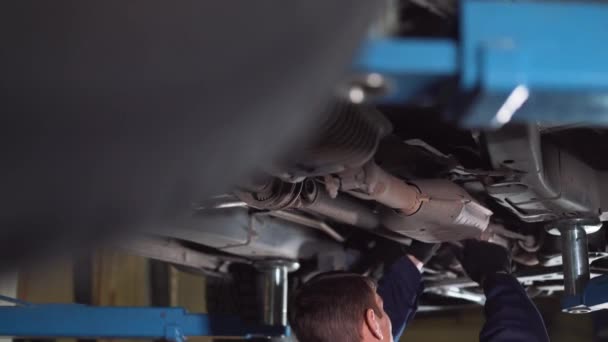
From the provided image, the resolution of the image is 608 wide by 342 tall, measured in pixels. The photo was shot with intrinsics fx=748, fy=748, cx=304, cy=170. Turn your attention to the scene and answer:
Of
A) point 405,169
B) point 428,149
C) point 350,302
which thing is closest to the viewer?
point 428,149

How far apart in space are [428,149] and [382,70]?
689 mm

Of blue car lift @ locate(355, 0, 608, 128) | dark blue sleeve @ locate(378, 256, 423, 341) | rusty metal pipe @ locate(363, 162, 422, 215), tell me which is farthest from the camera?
dark blue sleeve @ locate(378, 256, 423, 341)

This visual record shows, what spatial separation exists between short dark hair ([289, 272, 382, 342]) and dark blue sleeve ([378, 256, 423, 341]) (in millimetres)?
115

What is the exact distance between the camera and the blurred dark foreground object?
1.49ft

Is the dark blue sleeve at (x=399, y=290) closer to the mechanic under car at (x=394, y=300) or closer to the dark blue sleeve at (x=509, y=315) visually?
the mechanic under car at (x=394, y=300)

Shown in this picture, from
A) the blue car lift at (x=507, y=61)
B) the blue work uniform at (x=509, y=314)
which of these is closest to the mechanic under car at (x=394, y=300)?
the blue work uniform at (x=509, y=314)

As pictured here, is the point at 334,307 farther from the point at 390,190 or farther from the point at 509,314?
the point at 390,190

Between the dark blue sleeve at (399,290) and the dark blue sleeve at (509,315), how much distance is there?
25cm

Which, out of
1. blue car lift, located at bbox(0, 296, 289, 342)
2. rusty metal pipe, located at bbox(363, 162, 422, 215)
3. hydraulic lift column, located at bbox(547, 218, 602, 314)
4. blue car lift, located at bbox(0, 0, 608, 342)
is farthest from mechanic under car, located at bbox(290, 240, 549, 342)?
blue car lift, located at bbox(0, 0, 608, 342)

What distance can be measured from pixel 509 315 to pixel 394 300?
0.37m

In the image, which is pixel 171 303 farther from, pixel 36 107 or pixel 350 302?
pixel 36 107

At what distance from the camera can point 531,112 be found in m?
0.69

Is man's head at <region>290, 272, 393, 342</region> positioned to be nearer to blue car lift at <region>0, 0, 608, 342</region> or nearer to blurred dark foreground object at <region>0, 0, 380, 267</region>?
blue car lift at <region>0, 0, 608, 342</region>

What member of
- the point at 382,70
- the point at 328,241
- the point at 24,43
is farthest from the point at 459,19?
the point at 328,241
